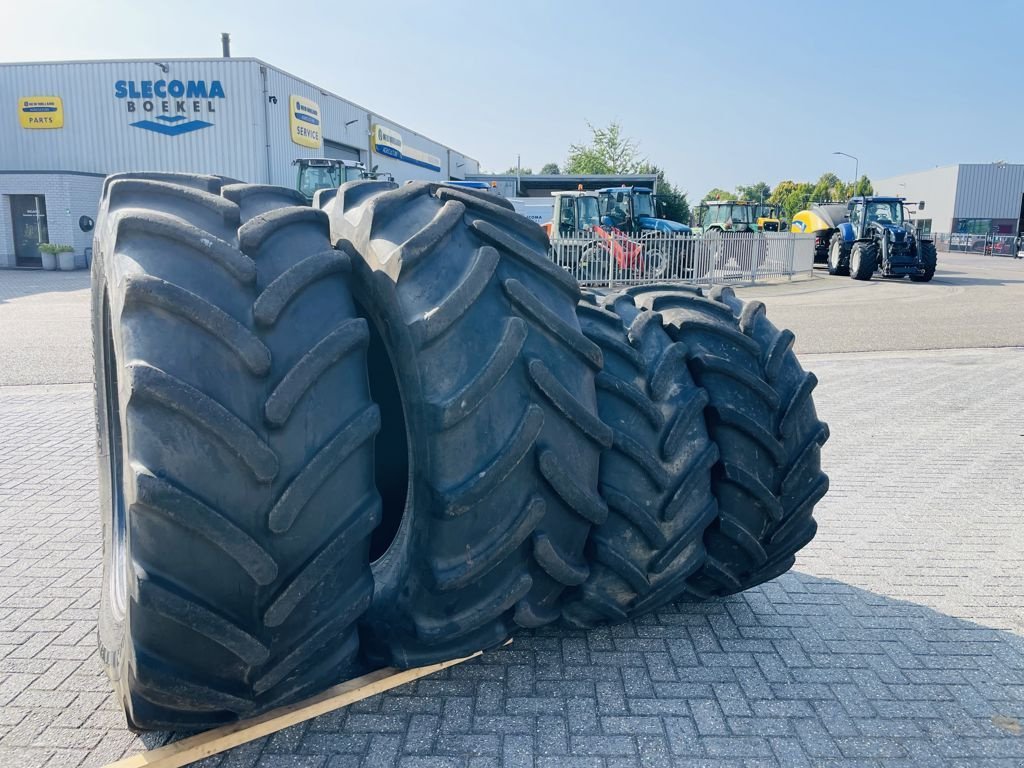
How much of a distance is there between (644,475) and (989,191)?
7661 cm

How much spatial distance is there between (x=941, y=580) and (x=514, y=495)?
2583 millimetres

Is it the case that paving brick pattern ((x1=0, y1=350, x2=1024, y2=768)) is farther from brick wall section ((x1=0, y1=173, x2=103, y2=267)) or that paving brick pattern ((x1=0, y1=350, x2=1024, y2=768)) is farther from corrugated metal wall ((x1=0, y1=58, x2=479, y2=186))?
corrugated metal wall ((x1=0, y1=58, x2=479, y2=186))

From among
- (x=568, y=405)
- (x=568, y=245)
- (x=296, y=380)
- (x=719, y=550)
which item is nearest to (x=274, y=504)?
(x=296, y=380)

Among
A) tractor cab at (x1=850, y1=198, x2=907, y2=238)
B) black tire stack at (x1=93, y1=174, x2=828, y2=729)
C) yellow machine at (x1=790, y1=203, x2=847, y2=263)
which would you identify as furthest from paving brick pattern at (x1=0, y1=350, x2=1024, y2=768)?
yellow machine at (x1=790, y1=203, x2=847, y2=263)

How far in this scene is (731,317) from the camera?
3.01 metres

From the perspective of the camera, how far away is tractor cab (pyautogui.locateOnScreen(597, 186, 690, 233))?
22.9 metres

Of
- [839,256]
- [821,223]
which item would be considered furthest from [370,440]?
[821,223]

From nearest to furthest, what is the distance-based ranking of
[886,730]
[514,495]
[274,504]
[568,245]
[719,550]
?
[274,504] < [514,495] < [886,730] < [719,550] < [568,245]

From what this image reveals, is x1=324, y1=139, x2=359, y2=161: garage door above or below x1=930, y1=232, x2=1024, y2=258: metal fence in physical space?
above

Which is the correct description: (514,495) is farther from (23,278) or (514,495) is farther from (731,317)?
(23,278)

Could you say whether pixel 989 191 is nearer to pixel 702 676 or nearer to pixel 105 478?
pixel 702 676

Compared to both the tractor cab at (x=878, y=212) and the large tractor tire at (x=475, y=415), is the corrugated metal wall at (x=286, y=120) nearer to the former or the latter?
the tractor cab at (x=878, y=212)

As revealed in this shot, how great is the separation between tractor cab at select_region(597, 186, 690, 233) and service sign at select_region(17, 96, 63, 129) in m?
23.0

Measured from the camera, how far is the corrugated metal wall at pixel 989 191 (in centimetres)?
6394
